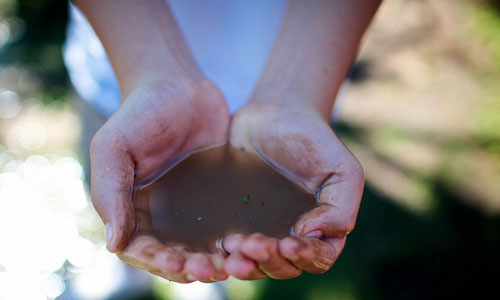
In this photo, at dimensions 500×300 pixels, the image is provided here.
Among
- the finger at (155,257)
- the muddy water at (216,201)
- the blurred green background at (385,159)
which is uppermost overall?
the finger at (155,257)

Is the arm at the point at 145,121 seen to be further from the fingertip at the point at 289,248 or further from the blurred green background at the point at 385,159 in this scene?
the blurred green background at the point at 385,159

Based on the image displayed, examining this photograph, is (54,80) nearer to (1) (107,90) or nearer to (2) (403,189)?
(1) (107,90)

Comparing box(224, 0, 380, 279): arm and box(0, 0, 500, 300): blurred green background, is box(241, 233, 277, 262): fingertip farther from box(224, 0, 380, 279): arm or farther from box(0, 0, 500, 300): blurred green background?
box(0, 0, 500, 300): blurred green background

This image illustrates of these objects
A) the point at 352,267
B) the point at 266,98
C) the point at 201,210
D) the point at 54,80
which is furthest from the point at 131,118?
the point at 54,80

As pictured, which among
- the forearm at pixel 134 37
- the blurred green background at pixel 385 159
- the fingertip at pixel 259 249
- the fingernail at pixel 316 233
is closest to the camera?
the fingertip at pixel 259 249

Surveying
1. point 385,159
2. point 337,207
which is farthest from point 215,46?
point 385,159

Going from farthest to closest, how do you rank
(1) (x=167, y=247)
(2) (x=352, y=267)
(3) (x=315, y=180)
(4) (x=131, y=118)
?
(2) (x=352, y=267) < (3) (x=315, y=180) < (4) (x=131, y=118) < (1) (x=167, y=247)

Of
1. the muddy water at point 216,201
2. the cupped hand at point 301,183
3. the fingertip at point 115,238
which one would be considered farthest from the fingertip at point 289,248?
the fingertip at point 115,238
